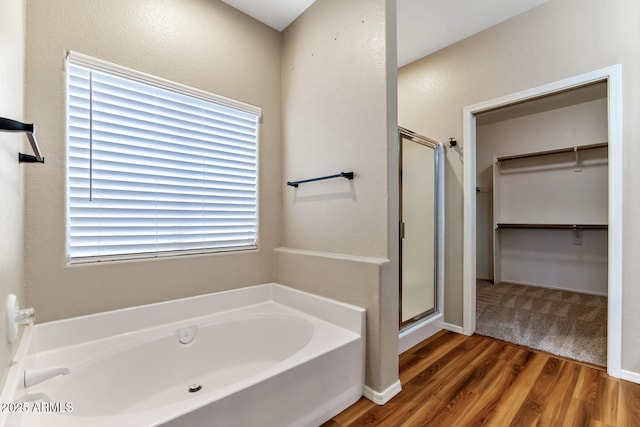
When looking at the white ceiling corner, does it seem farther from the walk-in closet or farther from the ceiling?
the walk-in closet

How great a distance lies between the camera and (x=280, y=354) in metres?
1.83

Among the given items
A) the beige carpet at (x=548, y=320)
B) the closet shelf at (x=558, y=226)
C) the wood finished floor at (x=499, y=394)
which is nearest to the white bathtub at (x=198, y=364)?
the wood finished floor at (x=499, y=394)

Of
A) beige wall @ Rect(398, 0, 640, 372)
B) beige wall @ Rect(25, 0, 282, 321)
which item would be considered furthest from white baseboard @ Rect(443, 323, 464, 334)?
beige wall @ Rect(25, 0, 282, 321)

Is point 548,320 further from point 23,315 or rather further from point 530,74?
point 23,315

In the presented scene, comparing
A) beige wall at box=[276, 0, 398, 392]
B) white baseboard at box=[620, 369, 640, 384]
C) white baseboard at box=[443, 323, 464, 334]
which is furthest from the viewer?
white baseboard at box=[443, 323, 464, 334]

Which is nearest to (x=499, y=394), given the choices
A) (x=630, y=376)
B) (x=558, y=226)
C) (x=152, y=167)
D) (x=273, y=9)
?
(x=630, y=376)

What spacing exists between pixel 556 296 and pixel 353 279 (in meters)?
3.45

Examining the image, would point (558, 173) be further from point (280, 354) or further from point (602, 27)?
point (280, 354)

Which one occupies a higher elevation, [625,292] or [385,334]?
[625,292]

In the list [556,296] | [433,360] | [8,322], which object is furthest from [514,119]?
[8,322]

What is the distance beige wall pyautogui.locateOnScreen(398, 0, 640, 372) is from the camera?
5.73ft

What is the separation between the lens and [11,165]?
1.07m

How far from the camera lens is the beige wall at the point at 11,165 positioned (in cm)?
94

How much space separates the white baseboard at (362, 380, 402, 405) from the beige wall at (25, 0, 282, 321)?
1.09m
